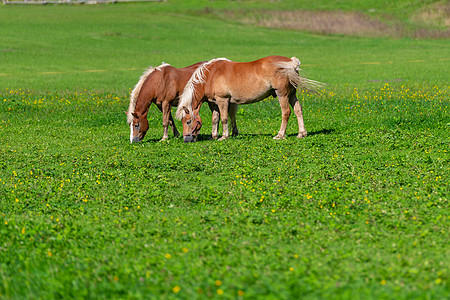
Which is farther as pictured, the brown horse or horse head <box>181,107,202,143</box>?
the brown horse

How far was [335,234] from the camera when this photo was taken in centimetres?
802

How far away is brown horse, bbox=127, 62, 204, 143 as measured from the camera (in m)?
16.0

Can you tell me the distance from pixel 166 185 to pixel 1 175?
391cm

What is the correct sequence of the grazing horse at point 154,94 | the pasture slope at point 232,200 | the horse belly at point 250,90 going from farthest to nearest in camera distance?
the grazing horse at point 154,94
the horse belly at point 250,90
the pasture slope at point 232,200

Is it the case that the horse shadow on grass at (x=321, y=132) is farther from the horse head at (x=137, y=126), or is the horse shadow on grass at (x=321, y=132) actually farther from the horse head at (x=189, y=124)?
the horse head at (x=137, y=126)

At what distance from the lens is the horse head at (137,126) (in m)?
16.0

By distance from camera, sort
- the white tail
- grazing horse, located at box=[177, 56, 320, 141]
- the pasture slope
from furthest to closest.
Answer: grazing horse, located at box=[177, 56, 320, 141] → the white tail → the pasture slope

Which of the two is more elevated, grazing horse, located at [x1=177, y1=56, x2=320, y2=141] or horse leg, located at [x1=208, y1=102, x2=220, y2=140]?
grazing horse, located at [x1=177, y1=56, x2=320, y2=141]

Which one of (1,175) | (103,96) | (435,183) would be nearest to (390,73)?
(103,96)

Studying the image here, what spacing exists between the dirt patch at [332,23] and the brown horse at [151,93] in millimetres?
44295

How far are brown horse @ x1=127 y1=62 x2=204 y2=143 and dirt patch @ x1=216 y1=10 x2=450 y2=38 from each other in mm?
44295

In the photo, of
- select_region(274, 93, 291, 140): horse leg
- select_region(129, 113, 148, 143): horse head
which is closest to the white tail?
select_region(274, 93, 291, 140): horse leg

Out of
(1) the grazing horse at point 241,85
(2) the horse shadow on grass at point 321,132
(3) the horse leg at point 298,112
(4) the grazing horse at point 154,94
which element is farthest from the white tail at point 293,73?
(4) the grazing horse at point 154,94

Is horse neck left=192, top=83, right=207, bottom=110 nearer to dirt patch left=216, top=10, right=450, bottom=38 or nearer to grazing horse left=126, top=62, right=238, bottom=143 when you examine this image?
grazing horse left=126, top=62, right=238, bottom=143
